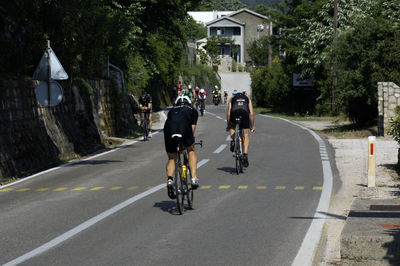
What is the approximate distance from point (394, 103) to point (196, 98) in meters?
24.7

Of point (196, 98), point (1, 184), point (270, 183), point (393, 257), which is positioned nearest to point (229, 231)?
point (393, 257)

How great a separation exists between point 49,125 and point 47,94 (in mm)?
3129

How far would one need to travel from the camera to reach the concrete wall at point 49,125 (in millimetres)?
15805

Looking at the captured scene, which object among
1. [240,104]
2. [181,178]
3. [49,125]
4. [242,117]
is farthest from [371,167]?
[49,125]

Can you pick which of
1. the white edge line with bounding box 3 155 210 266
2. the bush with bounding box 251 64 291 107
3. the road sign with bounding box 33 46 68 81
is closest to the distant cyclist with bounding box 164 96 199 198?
the white edge line with bounding box 3 155 210 266

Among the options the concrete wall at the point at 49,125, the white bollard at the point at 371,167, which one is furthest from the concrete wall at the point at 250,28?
the white bollard at the point at 371,167

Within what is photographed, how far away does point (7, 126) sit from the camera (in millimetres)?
15867

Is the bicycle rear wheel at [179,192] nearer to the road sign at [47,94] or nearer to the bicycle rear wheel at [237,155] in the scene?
the bicycle rear wheel at [237,155]

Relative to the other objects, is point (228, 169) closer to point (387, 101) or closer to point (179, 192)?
point (179, 192)

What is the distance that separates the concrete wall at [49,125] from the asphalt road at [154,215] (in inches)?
36.0

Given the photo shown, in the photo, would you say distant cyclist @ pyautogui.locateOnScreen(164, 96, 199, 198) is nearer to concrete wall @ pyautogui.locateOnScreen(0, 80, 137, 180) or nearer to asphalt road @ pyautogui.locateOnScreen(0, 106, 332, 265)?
asphalt road @ pyautogui.locateOnScreen(0, 106, 332, 265)

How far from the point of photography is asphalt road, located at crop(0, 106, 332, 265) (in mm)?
7250

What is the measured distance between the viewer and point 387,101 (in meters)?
23.2

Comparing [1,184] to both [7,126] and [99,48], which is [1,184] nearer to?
[7,126]
